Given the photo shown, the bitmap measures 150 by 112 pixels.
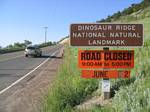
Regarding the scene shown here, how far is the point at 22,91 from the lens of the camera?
1677 centimetres

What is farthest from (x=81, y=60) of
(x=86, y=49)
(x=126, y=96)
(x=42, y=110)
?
(x=126, y=96)

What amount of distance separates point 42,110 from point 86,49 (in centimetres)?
179

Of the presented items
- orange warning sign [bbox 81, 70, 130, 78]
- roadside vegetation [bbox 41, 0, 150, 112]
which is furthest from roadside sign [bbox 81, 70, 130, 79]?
roadside vegetation [bbox 41, 0, 150, 112]

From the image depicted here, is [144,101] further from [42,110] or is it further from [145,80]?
[42,110]

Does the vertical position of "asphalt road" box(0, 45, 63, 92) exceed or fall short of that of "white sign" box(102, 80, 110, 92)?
it falls short

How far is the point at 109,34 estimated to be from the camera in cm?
1064

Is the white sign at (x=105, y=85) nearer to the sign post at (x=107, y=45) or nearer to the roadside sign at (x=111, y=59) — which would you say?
the sign post at (x=107, y=45)

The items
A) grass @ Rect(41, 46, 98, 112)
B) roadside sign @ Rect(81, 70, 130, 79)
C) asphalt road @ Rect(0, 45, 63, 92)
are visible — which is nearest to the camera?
grass @ Rect(41, 46, 98, 112)

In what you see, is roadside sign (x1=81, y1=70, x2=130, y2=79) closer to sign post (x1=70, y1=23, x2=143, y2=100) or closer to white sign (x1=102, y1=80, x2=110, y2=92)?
sign post (x1=70, y1=23, x2=143, y2=100)

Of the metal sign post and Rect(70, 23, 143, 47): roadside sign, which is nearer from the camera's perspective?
the metal sign post

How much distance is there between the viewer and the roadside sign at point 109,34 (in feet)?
34.8

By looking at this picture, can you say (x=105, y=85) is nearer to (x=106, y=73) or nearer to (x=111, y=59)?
(x=106, y=73)

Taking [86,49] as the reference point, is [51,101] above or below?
below

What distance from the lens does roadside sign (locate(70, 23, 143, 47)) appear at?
1059 cm
